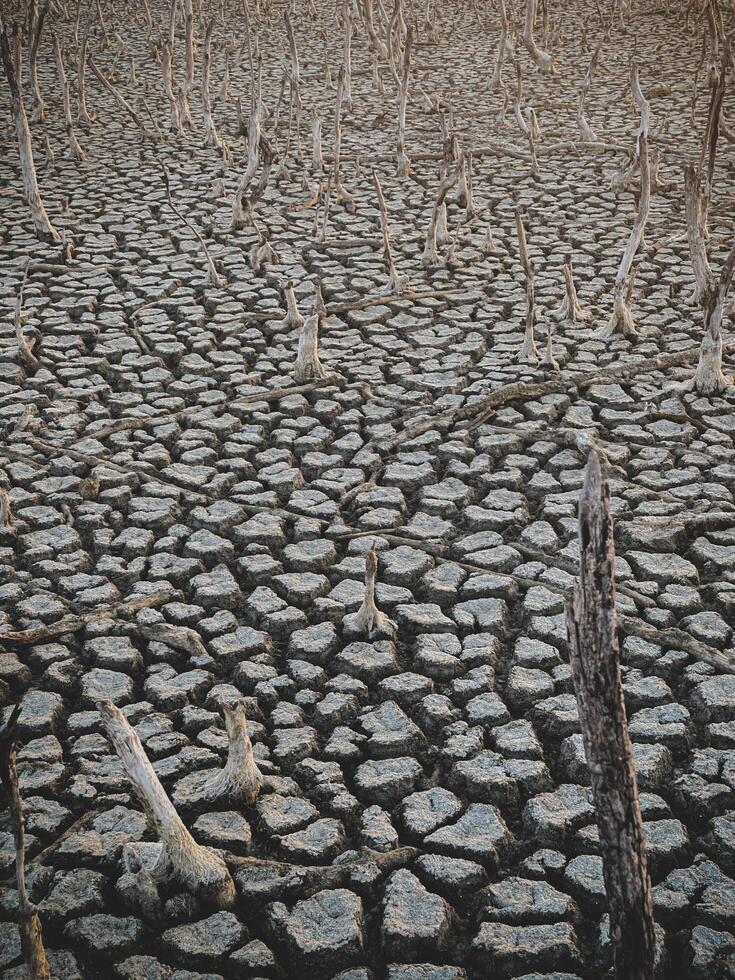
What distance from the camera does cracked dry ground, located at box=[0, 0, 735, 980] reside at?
1.72 meters

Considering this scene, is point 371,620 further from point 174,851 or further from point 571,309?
point 571,309

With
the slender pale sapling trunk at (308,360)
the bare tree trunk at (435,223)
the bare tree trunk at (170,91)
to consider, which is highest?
the bare tree trunk at (170,91)

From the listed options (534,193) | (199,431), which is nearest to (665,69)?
(534,193)

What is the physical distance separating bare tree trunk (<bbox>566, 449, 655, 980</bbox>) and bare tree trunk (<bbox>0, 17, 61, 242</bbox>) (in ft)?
14.1

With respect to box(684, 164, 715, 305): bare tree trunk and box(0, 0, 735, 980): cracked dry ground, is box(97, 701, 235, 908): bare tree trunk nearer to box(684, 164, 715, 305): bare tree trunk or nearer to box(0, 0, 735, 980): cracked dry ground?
box(0, 0, 735, 980): cracked dry ground

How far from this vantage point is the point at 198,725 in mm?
2182

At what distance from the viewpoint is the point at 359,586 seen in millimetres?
2643

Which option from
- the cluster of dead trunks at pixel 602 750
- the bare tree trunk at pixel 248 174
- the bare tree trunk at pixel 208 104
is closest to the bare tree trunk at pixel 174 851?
the cluster of dead trunks at pixel 602 750

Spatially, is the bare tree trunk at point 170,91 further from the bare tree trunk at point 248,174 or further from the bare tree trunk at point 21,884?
the bare tree trunk at point 21,884

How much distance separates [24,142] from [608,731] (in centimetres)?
459

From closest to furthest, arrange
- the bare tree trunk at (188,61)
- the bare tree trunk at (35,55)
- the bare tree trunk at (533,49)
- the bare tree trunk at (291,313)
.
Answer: the bare tree trunk at (291,313)
the bare tree trunk at (35,55)
the bare tree trunk at (188,61)
the bare tree trunk at (533,49)

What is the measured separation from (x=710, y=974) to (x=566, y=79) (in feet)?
25.2

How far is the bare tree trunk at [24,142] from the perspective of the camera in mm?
4707

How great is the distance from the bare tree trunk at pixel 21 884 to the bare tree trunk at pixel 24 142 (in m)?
4.08
